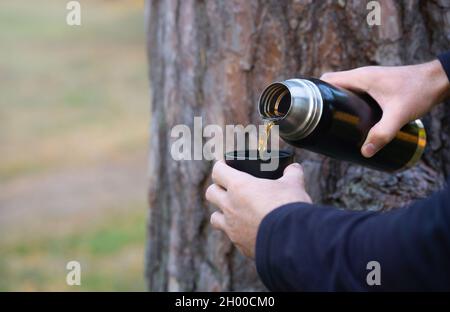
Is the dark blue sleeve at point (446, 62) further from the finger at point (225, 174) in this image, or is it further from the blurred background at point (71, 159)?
the blurred background at point (71, 159)

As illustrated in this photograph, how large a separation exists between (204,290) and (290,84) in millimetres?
1018

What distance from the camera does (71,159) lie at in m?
6.54

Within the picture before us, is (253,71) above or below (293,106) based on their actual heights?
above

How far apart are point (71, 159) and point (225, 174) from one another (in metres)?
5.27

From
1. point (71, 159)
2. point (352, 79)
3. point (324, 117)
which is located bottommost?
point (71, 159)

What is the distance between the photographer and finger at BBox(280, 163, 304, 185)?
148 centimetres

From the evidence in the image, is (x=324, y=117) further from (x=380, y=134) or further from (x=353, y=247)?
(x=353, y=247)

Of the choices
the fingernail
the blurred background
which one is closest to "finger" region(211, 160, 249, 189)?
the fingernail

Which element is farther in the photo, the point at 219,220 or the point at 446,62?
the point at 446,62

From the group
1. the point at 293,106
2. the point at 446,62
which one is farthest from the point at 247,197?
the point at 446,62

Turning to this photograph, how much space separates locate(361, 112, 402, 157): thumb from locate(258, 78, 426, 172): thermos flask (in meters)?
0.03

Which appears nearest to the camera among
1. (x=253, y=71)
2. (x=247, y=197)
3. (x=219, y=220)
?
(x=247, y=197)
